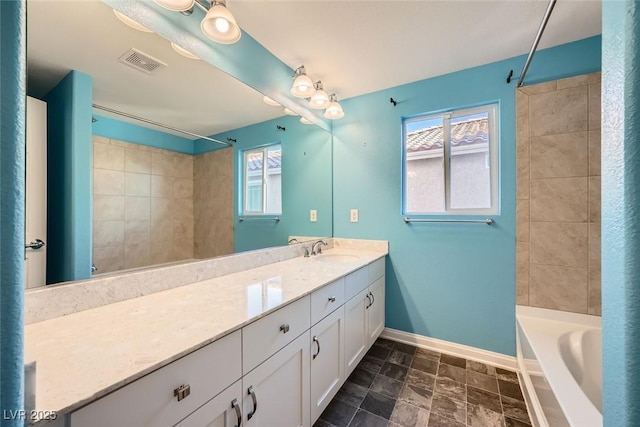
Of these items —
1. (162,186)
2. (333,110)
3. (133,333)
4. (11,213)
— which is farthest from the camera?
(333,110)

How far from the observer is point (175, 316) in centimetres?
84

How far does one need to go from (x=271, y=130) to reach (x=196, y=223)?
92 cm

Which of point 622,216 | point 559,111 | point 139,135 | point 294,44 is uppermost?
point 294,44

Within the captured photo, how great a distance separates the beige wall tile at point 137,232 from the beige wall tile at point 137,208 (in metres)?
0.03

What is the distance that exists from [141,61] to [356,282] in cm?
164

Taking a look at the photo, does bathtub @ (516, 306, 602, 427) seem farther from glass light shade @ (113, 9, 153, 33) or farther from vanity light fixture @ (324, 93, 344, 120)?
glass light shade @ (113, 9, 153, 33)

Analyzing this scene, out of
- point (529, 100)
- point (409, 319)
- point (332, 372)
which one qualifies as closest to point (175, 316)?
point (332, 372)

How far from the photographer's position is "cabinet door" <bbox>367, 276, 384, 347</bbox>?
187 centimetres

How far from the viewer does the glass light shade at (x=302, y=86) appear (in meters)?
1.75

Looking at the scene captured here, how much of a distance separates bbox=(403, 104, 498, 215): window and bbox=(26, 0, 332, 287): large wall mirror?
1.35 meters

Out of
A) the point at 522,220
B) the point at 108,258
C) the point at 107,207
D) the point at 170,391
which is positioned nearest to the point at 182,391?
the point at 170,391

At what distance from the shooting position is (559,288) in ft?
5.36

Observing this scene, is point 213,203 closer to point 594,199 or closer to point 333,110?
point 333,110

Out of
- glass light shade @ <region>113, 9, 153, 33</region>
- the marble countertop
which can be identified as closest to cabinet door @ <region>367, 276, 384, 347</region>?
the marble countertop
